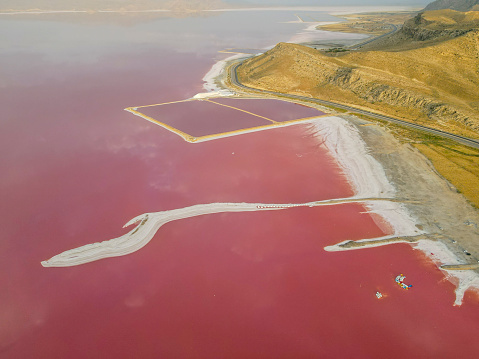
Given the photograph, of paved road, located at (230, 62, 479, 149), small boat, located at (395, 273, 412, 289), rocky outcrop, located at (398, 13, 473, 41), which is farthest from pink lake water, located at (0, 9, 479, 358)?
rocky outcrop, located at (398, 13, 473, 41)

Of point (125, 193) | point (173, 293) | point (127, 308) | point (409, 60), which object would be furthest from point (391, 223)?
point (409, 60)

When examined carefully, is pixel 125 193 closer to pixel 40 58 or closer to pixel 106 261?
A: pixel 106 261

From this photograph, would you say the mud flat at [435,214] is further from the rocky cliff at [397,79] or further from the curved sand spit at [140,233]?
the rocky cliff at [397,79]

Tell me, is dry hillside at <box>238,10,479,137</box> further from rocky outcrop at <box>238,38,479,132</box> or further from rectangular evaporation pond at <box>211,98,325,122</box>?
rectangular evaporation pond at <box>211,98,325,122</box>

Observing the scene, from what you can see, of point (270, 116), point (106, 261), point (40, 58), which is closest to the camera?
point (106, 261)

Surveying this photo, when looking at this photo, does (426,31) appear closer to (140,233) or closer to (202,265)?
(202,265)

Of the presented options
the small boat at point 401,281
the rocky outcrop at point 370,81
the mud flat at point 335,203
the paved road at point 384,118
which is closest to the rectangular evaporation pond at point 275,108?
the paved road at point 384,118

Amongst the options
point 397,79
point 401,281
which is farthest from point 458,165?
point 397,79
